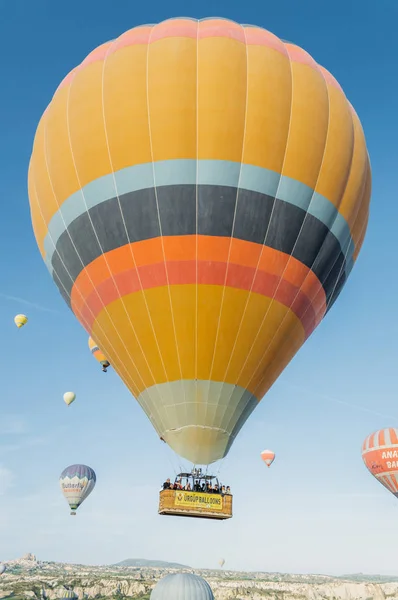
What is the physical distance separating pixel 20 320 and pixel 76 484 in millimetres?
16325

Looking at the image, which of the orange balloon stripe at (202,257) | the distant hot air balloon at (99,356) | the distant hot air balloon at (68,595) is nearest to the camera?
the orange balloon stripe at (202,257)

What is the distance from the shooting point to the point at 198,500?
12.2 m

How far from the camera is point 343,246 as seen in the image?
13.9 m

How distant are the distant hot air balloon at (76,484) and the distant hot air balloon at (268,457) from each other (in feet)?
48.9

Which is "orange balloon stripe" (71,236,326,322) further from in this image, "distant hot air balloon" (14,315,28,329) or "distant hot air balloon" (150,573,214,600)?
"distant hot air balloon" (150,573,214,600)

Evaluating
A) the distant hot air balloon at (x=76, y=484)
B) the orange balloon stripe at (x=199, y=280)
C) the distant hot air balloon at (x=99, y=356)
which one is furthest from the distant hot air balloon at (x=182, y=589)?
the orange balloon stripe at (x=199, y=280)

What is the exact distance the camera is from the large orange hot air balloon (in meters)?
12.0

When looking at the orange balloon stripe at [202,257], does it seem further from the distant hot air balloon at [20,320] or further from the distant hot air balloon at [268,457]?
the distant hot air balloon at [268,457]

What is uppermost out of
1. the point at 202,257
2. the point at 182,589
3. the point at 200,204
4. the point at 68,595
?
the point at 200,204

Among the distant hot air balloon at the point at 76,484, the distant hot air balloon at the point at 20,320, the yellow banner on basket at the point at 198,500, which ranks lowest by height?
→ the yellow banner on basket at the point at 198,500

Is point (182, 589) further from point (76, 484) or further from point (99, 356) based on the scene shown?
point (99, 356)

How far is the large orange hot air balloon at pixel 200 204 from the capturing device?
12.0 metres

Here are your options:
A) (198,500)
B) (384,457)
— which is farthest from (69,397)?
(198,500)

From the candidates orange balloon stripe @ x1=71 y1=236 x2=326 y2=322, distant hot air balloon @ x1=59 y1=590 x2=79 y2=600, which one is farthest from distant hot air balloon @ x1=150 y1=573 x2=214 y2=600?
distant hot air balloon @ x1=59 y1=590 x2=79 y2=600
